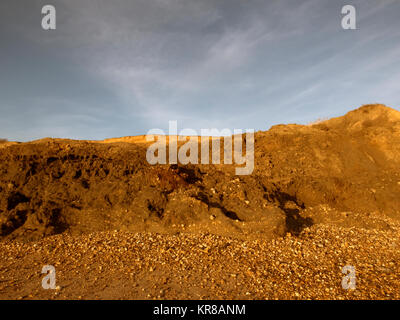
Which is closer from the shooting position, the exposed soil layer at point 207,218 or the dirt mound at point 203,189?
the exposed soil layer at point 207,218

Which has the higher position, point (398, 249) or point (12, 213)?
point (12, 213)

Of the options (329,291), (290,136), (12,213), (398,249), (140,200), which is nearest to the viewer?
(329,291)

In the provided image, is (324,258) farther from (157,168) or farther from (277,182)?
(157,168)

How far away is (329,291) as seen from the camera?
4.11 metres

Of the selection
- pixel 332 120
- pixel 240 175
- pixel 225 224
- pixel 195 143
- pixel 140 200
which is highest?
pixel 332 120

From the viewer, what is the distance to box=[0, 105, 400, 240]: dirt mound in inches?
253

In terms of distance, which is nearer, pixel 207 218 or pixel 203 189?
pixel 207 218

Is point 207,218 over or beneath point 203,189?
beneath

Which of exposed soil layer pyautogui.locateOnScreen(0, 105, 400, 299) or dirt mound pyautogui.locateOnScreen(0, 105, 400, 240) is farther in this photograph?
dirt mound pyautogui.locateOnScreen(0, 105, 400, 240)

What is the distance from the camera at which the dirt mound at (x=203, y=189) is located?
21.0ft

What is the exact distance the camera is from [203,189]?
7.66m

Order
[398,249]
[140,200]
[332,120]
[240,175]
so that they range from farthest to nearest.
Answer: [332,120]
[240,175]
[140,200]
[398,249]
